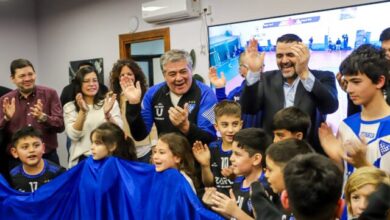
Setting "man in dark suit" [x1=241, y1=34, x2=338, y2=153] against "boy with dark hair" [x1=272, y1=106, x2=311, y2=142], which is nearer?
"boy with dark hair" [x1=272, y1=106, x2=311, y2=142]

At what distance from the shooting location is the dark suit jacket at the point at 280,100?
2.98 metres

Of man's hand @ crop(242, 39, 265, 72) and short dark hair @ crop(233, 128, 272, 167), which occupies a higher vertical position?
man's hand @ crop(242, 39, 265, 72)

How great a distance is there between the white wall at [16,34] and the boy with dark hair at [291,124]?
6484 millimetres

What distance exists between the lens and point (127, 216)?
3.10 metres

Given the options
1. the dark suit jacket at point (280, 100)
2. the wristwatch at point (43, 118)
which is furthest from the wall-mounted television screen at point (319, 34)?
the wristwatch at point (43, 118)

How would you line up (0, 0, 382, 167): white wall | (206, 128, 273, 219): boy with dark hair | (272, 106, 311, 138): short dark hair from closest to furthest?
(206, 128, 273, 219): boy with dark hair < (272, 106, 311, 138): short dark hair < (0, 0, 382, 167): white wall

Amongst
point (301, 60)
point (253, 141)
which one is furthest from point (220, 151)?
point (301, 60)

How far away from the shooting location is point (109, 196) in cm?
319

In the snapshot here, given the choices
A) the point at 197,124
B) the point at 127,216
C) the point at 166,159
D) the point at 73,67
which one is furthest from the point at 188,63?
the point at 73,67

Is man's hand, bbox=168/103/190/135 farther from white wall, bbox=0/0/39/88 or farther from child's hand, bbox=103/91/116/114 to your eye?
white wall, bbox=0/0/39/88

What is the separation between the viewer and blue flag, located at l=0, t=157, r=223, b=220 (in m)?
2.74

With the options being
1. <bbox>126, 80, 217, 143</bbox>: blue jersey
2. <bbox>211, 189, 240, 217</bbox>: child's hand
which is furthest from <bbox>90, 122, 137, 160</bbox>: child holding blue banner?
<bbox>211, 189, 240, 217</bbox>: child's hand

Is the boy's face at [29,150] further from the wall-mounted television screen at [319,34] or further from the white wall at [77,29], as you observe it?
the white wall at [77,29]

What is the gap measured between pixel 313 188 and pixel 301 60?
143cm
